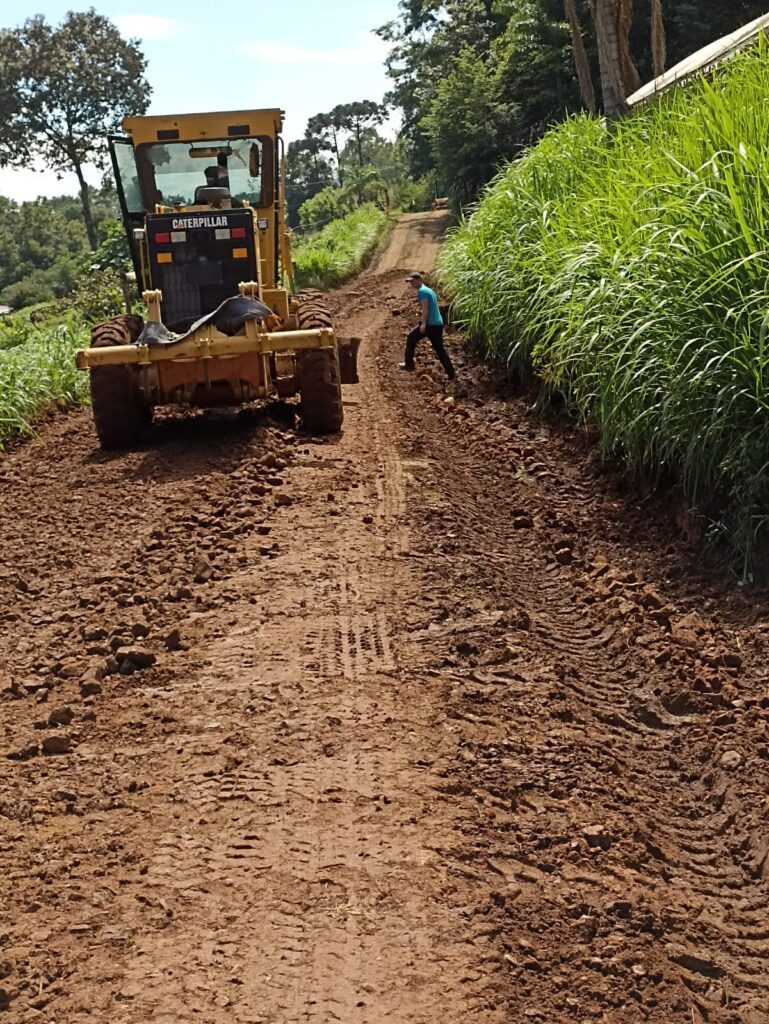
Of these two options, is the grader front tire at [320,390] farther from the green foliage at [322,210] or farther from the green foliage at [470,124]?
the green foliage at [322,210]

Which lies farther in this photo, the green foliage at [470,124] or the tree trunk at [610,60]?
the green foliage at [470,124]

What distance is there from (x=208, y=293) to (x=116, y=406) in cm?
145

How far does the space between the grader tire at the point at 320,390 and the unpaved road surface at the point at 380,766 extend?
205 cm

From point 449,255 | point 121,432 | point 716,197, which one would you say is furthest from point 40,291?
point 716,197

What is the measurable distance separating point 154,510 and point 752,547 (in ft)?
12.3

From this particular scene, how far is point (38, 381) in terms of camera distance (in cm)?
1268

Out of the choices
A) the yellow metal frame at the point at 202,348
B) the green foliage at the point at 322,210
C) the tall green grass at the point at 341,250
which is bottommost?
the yellow metal frame at the point at 202,348

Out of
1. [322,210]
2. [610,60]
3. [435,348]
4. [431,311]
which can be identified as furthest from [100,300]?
[322,210]

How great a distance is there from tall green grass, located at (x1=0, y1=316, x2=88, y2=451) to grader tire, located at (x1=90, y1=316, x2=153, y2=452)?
2060 mm

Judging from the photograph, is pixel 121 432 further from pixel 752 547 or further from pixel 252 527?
pixel 752 547

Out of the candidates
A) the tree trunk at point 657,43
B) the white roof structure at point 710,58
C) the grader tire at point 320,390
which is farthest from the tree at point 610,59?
the grader tire at point 320,390

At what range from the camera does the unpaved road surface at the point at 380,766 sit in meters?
2.85

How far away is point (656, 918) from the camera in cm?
308

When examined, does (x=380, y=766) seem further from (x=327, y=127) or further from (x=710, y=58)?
(x=327, y=127)
